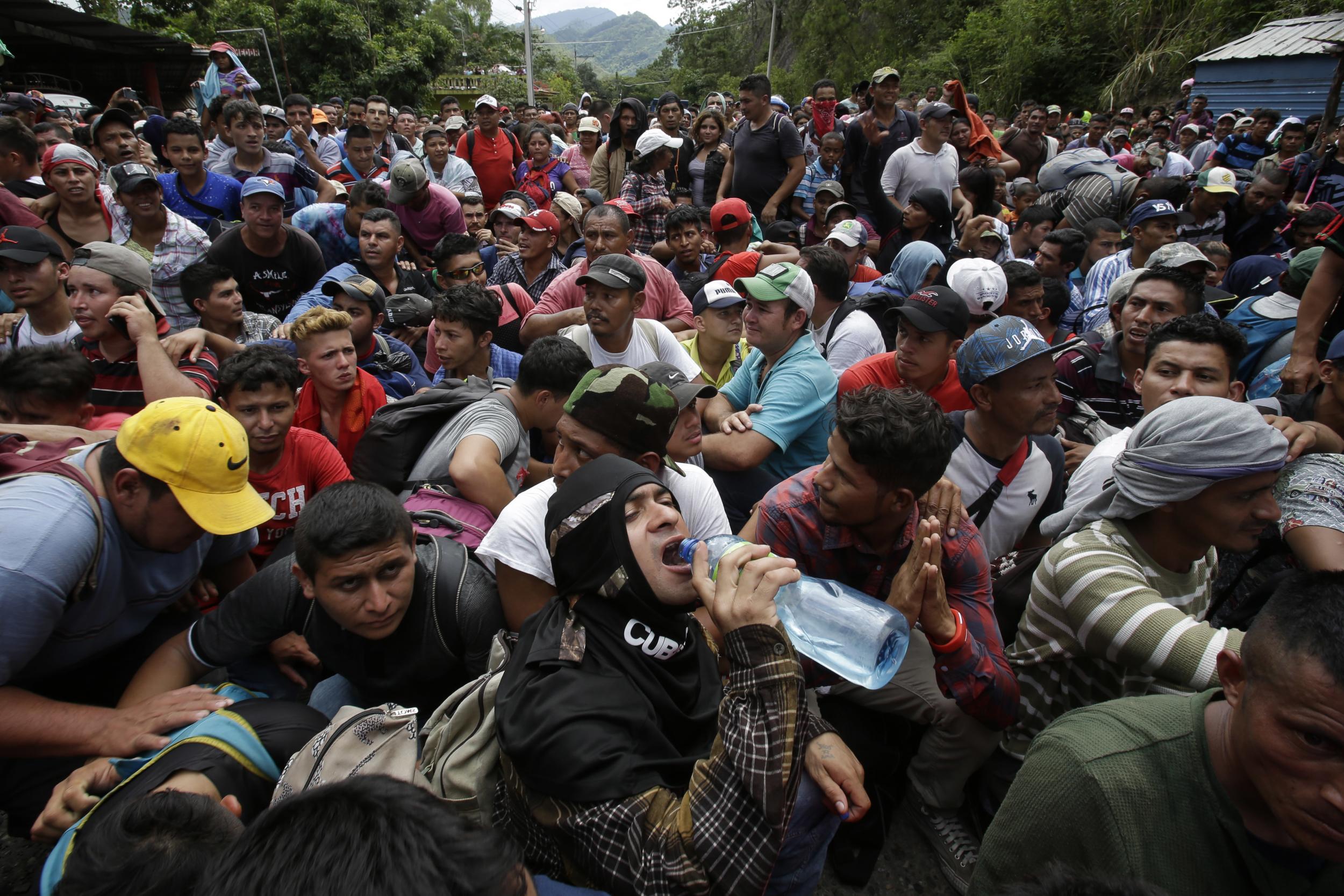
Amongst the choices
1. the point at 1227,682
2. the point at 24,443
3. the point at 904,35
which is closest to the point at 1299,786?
the point at 1227,682

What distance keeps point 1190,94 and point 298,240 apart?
20.9 m

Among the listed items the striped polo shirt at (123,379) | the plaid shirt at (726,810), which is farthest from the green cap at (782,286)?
the striped polo shirt at (123,379)

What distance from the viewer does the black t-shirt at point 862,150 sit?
761 centimetres

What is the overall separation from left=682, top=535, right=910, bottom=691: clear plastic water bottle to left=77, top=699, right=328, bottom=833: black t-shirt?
1.36 metres

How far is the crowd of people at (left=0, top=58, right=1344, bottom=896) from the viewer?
54.7 inches

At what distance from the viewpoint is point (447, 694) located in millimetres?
2504

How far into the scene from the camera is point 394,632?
7.50ft

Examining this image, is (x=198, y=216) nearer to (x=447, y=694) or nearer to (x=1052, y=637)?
(x=447, y=694)

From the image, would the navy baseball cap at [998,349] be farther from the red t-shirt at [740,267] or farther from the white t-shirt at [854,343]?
the red t-shirt at [740,267]

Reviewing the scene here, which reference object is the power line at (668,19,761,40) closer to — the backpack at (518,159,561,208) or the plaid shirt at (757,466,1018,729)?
the backpack at (518,159,561,208)

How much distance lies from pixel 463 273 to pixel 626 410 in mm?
3862

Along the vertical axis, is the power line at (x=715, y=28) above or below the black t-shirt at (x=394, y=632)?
above

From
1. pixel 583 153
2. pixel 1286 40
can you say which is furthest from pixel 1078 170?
pixel 1286 40

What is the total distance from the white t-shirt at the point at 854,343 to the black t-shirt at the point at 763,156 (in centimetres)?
356
